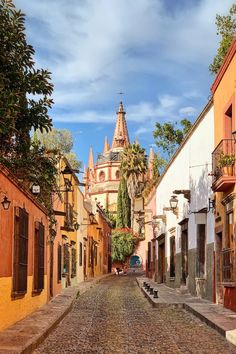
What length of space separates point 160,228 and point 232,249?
20336mm

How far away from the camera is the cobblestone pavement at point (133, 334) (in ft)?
32.4

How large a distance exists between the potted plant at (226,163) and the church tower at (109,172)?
71.1 meters

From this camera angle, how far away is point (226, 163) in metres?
14.9

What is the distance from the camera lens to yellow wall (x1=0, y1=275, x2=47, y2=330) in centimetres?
1102

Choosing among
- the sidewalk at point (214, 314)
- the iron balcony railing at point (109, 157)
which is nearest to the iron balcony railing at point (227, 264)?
the sidewalk at point (214, 314)

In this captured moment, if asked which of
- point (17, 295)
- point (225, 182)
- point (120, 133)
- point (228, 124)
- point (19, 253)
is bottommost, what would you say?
point (17, 295)

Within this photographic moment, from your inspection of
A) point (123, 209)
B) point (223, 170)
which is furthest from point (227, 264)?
point (123, 209)

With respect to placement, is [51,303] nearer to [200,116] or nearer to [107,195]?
[200,116]

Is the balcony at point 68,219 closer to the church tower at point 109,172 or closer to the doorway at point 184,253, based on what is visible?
the doorway at point 184,253

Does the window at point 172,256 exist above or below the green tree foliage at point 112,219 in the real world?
below

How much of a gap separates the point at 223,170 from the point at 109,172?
80.7 metres

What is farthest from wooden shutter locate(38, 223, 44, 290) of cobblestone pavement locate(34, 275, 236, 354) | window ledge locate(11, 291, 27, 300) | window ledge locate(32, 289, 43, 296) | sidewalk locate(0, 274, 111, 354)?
window ledge locate(11, 291, 27, 300)

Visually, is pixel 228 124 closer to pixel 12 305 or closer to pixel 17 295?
pixel 17 295

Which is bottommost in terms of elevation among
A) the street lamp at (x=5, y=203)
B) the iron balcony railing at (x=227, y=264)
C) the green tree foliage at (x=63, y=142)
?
the iron balcony railing at (x=227, y=264)
